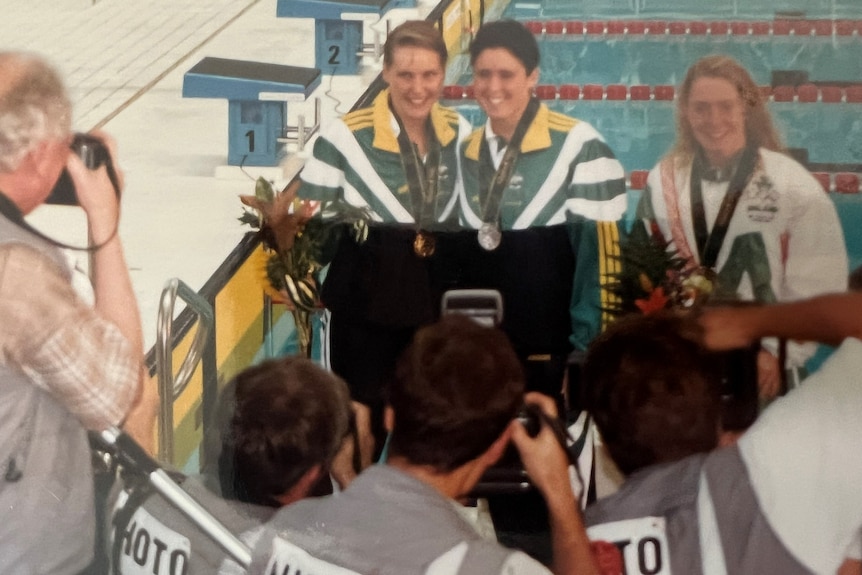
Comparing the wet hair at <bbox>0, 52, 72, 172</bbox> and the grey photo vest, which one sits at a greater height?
the wet hair at <bbox>0, 52, 72, 172</bbox>

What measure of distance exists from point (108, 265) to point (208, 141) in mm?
234

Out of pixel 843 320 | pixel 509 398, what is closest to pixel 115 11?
pixel 509 398

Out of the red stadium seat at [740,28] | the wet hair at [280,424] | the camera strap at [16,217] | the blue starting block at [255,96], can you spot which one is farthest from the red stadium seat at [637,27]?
the camera strap at [16,217]

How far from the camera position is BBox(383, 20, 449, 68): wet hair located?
1463 millimetres

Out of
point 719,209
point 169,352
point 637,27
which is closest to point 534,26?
point 637,27

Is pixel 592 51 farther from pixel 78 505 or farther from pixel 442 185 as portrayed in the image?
pixel 78 505

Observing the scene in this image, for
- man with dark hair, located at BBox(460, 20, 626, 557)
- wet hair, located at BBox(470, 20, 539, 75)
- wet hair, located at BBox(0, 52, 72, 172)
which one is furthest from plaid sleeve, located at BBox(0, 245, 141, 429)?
wet hair, located at BBox(470, 20, 539, 75)

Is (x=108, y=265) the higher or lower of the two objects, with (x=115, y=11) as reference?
lower

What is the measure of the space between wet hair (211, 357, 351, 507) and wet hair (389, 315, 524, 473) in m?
0.10

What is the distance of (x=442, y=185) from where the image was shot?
4.89ft

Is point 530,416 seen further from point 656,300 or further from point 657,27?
point 657,27

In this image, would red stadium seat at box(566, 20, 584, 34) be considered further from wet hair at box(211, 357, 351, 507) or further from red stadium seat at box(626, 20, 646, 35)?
wet hair at box(211, 357, 351, 507)

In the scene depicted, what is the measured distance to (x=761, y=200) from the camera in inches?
56.7

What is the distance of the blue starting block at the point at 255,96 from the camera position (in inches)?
59.4
